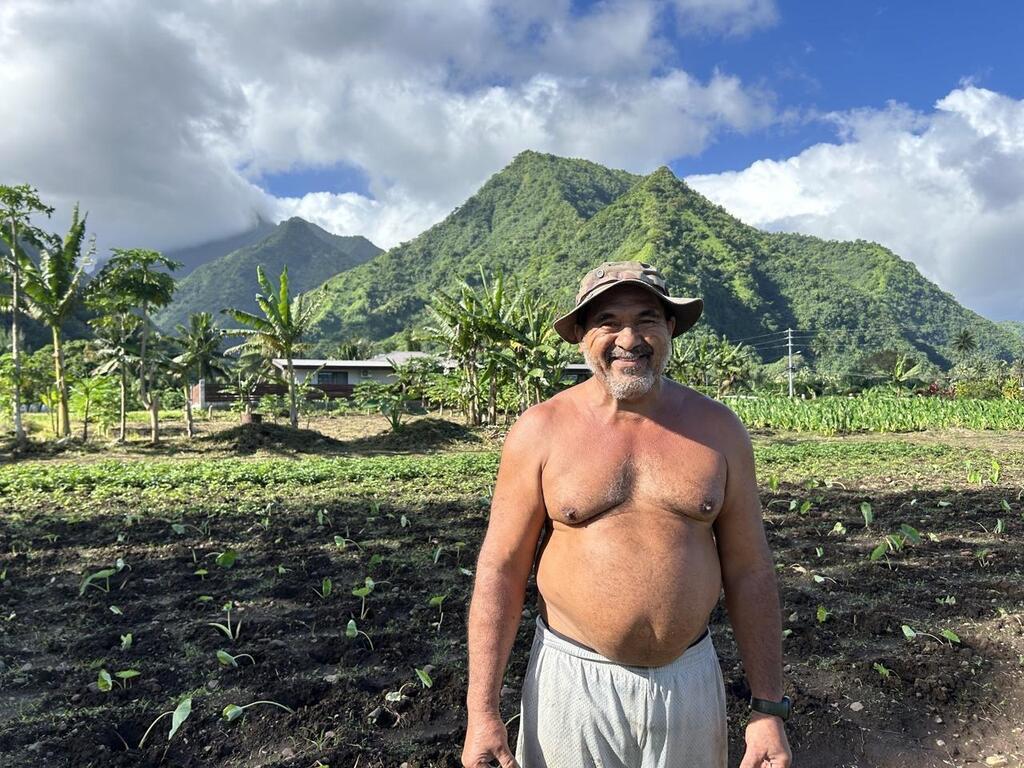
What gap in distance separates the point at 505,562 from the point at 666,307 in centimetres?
79

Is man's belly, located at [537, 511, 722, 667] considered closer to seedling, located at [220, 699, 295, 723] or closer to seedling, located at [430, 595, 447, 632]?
seedling, located at [220, 699, 295, 723]

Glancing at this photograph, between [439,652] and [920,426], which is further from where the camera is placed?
[920,426]

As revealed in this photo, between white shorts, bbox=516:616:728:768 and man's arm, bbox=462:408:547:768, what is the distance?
5.8 inches

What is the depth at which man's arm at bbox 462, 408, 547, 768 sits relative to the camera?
5.62 ft

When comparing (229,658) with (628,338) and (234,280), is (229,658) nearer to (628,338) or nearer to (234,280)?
(628,338)

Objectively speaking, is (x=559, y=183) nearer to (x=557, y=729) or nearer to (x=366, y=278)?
(x=366, y=278)

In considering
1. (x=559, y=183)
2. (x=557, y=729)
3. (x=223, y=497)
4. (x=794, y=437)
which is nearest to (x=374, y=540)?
(x=223, y=497)

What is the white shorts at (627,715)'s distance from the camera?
1646 millimetres

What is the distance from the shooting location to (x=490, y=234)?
11606 centimetres

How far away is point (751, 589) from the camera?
5.76ft

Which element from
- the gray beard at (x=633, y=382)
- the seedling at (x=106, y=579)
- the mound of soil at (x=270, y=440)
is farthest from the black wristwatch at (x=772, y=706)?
the mound of soil at (x=270, y=440)

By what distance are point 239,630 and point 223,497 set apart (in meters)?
4.94

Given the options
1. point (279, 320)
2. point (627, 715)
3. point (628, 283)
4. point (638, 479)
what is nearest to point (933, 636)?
point (627, 715)

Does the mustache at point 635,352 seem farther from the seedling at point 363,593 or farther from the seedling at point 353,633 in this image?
the seedling at point 363,593
